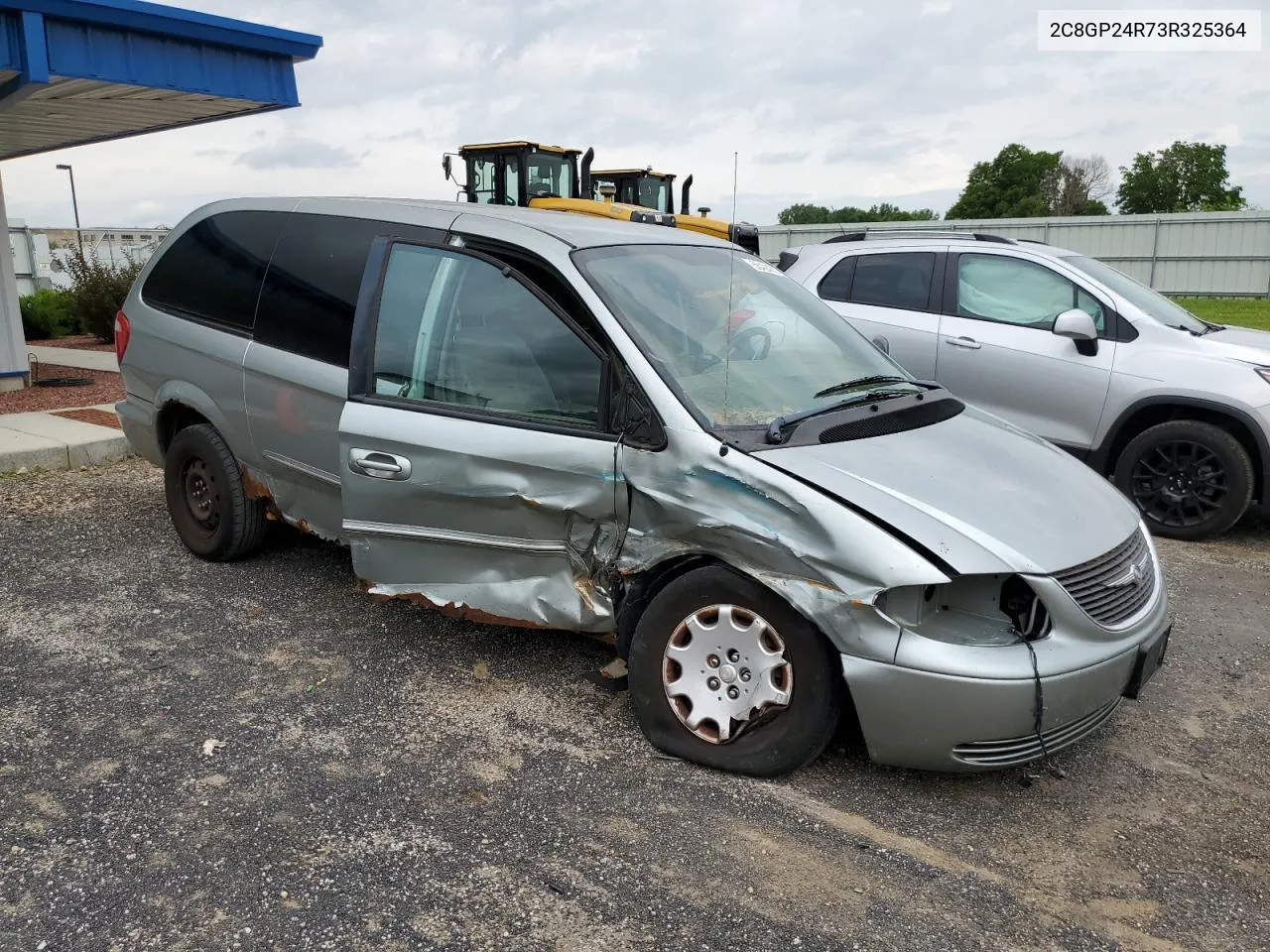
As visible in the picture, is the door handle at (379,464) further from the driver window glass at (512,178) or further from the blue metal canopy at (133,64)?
the driver window glass at (512,178)

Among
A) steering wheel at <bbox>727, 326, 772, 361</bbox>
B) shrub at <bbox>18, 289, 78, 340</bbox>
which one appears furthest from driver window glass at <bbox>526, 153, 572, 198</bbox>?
steering wheel at <bbox>727, 326, 772, 361</bbox>

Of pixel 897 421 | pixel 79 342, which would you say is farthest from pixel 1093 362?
pixel 79 342

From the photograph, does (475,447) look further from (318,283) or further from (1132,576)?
(1132,576)

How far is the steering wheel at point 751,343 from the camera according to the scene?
12.6 feet

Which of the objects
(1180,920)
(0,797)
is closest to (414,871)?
(0,797)

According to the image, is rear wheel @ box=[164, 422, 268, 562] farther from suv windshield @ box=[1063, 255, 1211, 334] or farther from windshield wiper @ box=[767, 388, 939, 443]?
suv windshield @ box=[1063, 255, 1211, 334]

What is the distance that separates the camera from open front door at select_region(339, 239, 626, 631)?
362cm

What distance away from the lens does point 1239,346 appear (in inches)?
251

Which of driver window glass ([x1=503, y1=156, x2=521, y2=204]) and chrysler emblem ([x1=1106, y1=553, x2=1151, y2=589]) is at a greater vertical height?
driver window glass ([x1=503, y1=156, x2=521, y2=204])

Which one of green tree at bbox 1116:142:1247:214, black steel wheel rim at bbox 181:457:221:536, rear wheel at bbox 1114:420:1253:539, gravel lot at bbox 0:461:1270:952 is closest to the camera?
gravel lot at bbox 0:461:1270:952

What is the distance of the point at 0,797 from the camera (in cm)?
321

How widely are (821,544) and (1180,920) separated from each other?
1.38m

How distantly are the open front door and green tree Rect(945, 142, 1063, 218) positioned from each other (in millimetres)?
67217

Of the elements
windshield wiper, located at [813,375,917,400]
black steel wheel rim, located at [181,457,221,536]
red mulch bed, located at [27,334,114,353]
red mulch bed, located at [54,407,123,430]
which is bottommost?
red mulch bed, located at [54,407,123,430]
